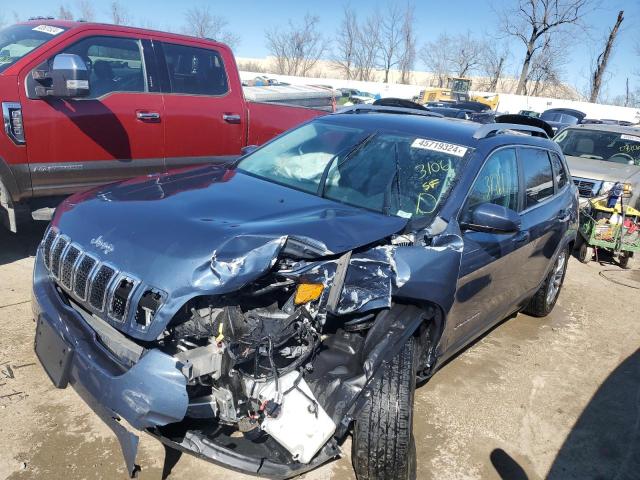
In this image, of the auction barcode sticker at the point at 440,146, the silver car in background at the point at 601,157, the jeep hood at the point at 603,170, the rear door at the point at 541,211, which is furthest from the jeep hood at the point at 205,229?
the jeep hood at the point at 603,170

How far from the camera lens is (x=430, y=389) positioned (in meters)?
3.72

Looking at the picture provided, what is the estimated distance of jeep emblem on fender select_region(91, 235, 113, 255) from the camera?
2.42m

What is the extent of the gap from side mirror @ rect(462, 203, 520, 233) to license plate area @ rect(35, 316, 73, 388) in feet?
7.20

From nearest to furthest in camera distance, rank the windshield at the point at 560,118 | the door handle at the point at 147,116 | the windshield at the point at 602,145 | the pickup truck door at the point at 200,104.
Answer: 1. the door handle at the point at 147,116
2. the pickup truck door at the point at 200,104
3. the windshield at the point at 602,145
4. the windshield at the point at 560,118

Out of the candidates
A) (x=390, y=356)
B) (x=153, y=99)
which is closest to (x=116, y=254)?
(x=390, y=356)

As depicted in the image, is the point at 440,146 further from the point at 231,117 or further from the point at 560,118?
the point at 560,118

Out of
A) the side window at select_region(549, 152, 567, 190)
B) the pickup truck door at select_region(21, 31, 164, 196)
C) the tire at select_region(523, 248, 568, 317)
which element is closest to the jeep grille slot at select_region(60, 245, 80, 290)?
the pickup truck door at select_region(21, 31, 164, 196)

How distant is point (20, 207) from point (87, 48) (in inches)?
62.1

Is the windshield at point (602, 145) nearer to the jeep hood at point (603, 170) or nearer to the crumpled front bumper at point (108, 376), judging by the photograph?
the jeep hood at point (603, 170)

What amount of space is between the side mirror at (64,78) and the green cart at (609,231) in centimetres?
644

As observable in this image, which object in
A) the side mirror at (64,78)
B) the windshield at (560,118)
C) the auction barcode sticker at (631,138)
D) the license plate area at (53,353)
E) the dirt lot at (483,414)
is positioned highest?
the side mirror at (64,78)

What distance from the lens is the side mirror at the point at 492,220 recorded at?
9.86 ft

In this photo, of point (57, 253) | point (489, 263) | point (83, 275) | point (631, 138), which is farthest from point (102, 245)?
point (631, 138)

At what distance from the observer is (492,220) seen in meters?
3.02
